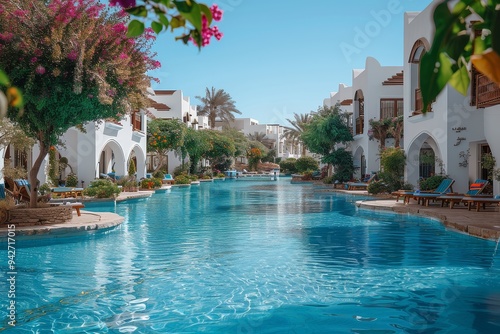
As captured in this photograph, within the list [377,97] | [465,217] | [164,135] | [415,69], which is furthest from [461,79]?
[164,135]

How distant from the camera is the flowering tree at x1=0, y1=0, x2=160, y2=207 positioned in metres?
10.8

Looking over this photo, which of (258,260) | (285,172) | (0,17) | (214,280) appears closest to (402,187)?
(258,260)

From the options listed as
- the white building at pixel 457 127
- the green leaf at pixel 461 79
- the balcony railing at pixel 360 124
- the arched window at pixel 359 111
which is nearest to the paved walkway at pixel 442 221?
the white building at pixel 457 127

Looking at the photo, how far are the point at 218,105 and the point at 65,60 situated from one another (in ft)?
156

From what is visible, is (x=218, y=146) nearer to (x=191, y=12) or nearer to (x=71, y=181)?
(x=71, y=181)

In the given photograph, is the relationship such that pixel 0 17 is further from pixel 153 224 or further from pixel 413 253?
pixel 413 253

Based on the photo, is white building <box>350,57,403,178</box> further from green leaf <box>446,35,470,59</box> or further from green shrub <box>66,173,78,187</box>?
green leaf <box>446,35,470,59</box>

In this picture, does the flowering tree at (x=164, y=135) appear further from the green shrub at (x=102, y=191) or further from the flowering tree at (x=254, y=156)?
the flowering tree at (x=254, y=156)

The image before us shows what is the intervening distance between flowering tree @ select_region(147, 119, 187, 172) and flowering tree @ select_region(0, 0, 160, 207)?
2228 centimetres

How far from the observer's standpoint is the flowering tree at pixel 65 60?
35.3 feet

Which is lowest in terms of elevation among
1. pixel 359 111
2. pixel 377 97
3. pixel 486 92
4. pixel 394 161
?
pixel 394 161

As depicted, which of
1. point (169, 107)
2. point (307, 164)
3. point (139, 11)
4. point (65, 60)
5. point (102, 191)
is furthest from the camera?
point (307, 164)

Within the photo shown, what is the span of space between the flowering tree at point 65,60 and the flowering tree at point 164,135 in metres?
22.3

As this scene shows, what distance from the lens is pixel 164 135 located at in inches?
1375
